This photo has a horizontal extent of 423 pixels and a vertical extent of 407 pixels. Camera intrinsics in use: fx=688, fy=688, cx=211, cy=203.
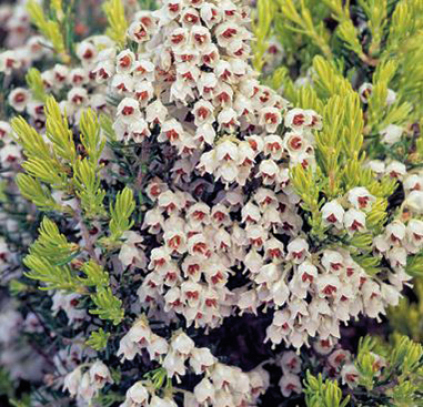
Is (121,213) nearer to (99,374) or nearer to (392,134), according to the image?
(99,374)

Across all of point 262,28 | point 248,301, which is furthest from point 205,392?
point 262,28

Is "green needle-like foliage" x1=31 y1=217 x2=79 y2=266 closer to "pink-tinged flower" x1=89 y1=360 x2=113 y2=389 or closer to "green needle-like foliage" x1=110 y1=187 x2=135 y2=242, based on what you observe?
"green needle-like foliage" x1=110 y1=187 x2=135 y2=242

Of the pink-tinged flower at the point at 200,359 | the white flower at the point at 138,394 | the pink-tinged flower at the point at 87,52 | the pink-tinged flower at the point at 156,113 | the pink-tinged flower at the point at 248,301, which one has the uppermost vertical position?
the pink-tinged flower at the point at 156,113

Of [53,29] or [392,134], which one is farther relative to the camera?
[53,29]

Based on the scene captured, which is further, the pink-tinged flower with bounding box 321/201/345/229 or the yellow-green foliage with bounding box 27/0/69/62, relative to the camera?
the yellow-green foliage with bounding box 27/0/69/62

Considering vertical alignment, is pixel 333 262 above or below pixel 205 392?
above

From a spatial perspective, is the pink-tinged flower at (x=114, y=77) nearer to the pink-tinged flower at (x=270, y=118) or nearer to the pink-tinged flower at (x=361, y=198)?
the pink-tinged flower at (x=270, y=118)

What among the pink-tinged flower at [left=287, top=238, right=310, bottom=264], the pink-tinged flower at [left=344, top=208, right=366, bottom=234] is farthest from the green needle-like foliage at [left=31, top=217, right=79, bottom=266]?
the pink-tinged flower at [left=344, top=208, right=366, bottom=234]

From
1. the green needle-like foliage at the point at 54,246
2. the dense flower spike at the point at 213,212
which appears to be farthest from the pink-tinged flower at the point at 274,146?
the green needle-like foliage at the point at 54,246

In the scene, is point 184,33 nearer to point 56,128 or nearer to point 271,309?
point 56,128

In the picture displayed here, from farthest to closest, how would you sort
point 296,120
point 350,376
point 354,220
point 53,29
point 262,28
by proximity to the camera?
point 53,29 < point 262,28 < point 350,376 < point 296,120 < point 354,220

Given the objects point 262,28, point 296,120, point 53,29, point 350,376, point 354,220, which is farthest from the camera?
point 53,29
